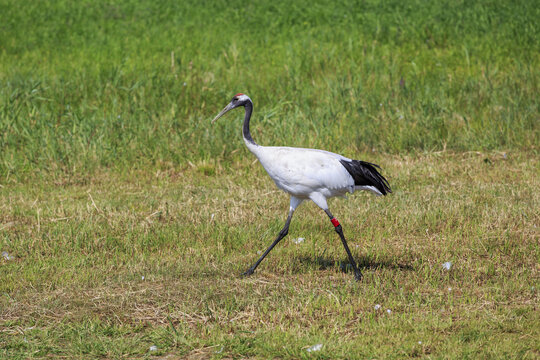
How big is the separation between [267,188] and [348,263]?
217 cm

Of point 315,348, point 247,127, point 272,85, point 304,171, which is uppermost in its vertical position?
point 247,127

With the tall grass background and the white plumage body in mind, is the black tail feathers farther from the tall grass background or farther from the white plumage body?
the tall grass background

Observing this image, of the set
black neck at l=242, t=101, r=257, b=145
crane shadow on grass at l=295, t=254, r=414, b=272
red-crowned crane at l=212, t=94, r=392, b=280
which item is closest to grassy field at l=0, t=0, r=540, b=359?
crane shadow on grass at l=295, t=254, r=414, b=272

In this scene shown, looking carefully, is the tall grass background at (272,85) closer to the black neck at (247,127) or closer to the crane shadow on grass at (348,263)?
the black neck at (247,127)

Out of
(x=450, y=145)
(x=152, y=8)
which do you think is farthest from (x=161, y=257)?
(x=152, y=8)

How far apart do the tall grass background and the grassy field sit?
4 cm

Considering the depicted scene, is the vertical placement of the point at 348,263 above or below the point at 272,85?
above

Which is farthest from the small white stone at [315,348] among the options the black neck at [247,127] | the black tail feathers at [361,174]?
the black neck at [247,127]

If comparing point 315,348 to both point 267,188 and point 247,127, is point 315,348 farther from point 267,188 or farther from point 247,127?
point 267,188

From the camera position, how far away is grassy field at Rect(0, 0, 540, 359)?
4.67 m

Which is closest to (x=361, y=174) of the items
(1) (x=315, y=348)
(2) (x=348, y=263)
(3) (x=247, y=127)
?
(2) (x=348, y=263)

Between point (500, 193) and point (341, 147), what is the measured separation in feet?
7.40

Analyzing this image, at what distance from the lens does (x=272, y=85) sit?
10828 millimetres

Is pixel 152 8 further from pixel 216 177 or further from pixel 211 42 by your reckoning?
pixel 216 177
